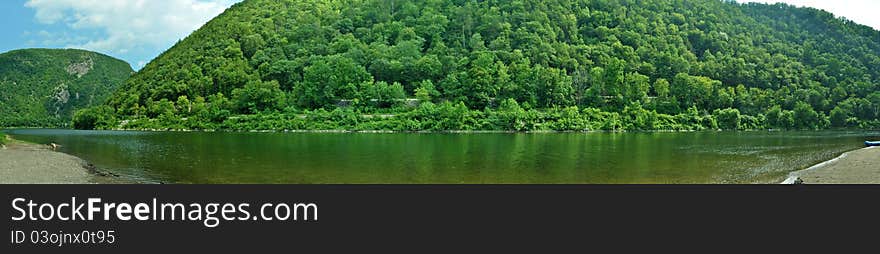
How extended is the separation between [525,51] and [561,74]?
21866 millimetres

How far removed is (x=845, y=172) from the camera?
27484 mm

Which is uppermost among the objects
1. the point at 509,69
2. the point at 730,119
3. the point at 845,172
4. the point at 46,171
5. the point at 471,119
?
the point at 509,69

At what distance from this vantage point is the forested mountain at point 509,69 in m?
107

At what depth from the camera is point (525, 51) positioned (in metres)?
138

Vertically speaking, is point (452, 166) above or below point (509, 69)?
below

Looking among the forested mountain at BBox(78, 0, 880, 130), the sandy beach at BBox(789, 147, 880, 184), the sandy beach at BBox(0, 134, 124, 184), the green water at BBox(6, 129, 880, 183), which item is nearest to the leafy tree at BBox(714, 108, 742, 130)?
the forested mountain at BBox(78, 0, 880, 130)

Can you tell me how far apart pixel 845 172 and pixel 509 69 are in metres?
97.1

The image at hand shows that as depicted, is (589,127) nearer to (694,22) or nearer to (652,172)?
(652,172)

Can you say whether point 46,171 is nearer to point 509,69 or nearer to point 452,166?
point 452,166

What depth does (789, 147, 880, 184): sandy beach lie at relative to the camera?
79.6 ft

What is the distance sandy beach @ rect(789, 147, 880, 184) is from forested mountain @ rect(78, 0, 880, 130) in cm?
6219

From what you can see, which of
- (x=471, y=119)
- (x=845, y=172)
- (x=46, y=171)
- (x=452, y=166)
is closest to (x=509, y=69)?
(x=471, y=119)

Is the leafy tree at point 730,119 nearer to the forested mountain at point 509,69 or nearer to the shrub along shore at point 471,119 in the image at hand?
the shrub along shore at point 471,119

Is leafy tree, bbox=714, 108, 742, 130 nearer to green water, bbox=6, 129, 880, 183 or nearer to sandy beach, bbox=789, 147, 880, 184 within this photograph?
green water, bbox=6, 129, 880, 183
